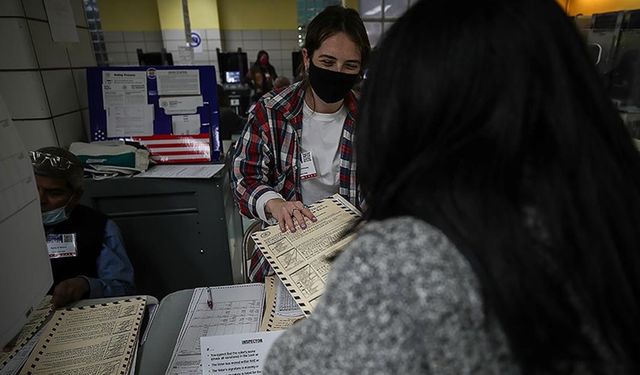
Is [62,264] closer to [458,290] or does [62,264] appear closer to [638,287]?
[458,290]

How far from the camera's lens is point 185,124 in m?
1.97

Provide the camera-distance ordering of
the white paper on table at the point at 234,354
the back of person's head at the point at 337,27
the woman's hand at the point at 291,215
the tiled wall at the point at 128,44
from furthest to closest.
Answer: the tiled wall at the point at 128,44
the back of person's head at the point at 337,27
the woman's hand at the point at 291,215
the white paper on table at the point at 234,354

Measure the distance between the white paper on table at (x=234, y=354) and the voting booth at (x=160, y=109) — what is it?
4.17 ft

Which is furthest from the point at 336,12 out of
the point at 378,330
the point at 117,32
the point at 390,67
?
the point at 117,32

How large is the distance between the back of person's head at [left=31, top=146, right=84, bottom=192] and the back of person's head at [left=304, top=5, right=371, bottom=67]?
944 millimetres

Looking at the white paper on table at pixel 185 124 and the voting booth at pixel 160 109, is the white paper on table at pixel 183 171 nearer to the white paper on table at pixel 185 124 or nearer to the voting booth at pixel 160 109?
the voting booth at pixel 160 109

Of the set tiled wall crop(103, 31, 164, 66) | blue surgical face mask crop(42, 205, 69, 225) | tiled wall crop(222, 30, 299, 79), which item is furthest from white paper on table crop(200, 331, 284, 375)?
tiled wall crop(103, 31, 164, 66)

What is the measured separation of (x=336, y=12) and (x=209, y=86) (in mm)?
941

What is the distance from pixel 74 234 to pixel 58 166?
0.24m

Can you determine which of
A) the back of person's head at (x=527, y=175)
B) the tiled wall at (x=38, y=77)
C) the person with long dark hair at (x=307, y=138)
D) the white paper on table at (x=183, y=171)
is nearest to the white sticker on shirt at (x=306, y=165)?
the person with long dark hair at (x=307, y=138)

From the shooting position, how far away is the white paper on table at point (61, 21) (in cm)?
170

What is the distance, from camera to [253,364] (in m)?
0.78

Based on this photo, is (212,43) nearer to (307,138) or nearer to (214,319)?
(307,138)

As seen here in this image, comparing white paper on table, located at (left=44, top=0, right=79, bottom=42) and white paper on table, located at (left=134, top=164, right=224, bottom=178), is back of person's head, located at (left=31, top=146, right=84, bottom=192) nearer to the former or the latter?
white paper on table, located at (left=134, top=164, right=224, bottom=178)
